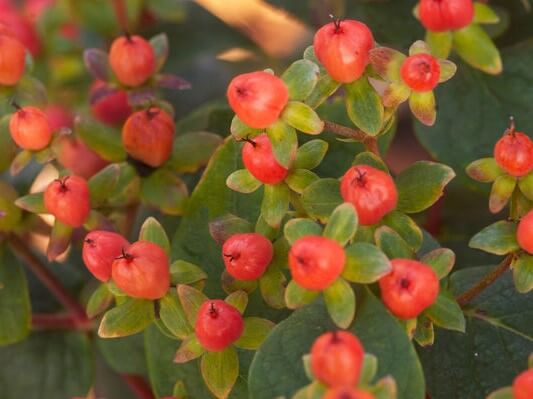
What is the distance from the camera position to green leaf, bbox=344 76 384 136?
1.88 ft

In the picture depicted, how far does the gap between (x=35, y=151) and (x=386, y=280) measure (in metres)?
0.32

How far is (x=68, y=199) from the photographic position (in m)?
0.63

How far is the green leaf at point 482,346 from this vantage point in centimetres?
63

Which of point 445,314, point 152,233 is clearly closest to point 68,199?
point 152,233

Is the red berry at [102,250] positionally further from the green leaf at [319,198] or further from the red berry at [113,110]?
the red berry at [113,110]

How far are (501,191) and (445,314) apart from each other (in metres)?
0.10

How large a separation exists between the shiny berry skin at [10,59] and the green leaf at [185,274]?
0.73 ft

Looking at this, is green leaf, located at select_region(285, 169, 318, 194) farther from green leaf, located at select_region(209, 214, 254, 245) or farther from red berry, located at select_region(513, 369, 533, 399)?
red berry, located at select_region(513, 369, 533, 399)

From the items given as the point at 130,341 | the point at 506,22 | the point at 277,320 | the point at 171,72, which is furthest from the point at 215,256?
the point at 171,72

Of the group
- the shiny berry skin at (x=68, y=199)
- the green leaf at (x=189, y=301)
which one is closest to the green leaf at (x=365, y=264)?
the green leaf at (x=189, y=301)

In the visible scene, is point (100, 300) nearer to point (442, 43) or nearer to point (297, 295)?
point (297, 295)

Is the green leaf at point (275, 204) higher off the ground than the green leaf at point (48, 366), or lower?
higher

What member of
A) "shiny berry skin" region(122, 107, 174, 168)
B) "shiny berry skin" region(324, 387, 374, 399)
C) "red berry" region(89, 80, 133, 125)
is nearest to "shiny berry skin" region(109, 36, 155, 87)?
"shiny berry skin" region(122, 107, 174, 168)

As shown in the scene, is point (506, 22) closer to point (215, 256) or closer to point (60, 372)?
point (215, 256)
